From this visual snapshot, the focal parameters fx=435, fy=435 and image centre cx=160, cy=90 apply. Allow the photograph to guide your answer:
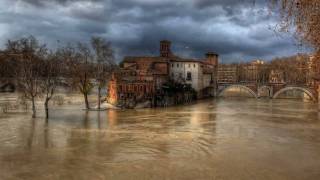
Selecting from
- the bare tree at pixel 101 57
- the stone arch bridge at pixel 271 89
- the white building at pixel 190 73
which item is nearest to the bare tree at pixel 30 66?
the bare tree at pixel 101 57

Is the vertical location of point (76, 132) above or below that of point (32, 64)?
below

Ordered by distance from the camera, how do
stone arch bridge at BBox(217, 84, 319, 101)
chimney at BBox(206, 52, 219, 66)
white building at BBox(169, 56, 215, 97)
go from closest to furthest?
white building at BBox(169, 56, 215, 97) → stone arch bridge at BBox(217, 84, 319, 101) → chimney at BBox(206, 52, 219, 66)

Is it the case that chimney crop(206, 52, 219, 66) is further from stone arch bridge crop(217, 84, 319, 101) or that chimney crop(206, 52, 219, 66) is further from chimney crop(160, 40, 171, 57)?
chimney crop(160, 40, 171, 57)

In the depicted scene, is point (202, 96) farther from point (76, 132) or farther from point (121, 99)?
point (76, 132)

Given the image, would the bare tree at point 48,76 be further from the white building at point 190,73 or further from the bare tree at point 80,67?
the white building at point 190,73

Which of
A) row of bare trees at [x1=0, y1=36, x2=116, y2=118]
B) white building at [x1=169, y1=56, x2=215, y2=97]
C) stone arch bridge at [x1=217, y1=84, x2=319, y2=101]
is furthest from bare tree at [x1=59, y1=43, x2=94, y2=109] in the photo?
stone arch bridge at [x1=217, y1=84, x2=319, y2=101]

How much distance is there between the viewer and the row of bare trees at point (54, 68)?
4000cm

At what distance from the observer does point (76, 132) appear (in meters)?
30.8

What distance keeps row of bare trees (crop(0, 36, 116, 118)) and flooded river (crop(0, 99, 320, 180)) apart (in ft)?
14.9

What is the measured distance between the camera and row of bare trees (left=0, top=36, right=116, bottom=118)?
4000 cm

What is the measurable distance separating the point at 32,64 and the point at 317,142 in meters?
25.4

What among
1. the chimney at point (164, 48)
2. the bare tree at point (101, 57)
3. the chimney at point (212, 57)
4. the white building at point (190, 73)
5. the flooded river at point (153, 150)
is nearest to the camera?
the flooded river at point (153, 150)

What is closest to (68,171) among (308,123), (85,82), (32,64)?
(32,64)

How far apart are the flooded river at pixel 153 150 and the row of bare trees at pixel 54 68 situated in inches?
178
